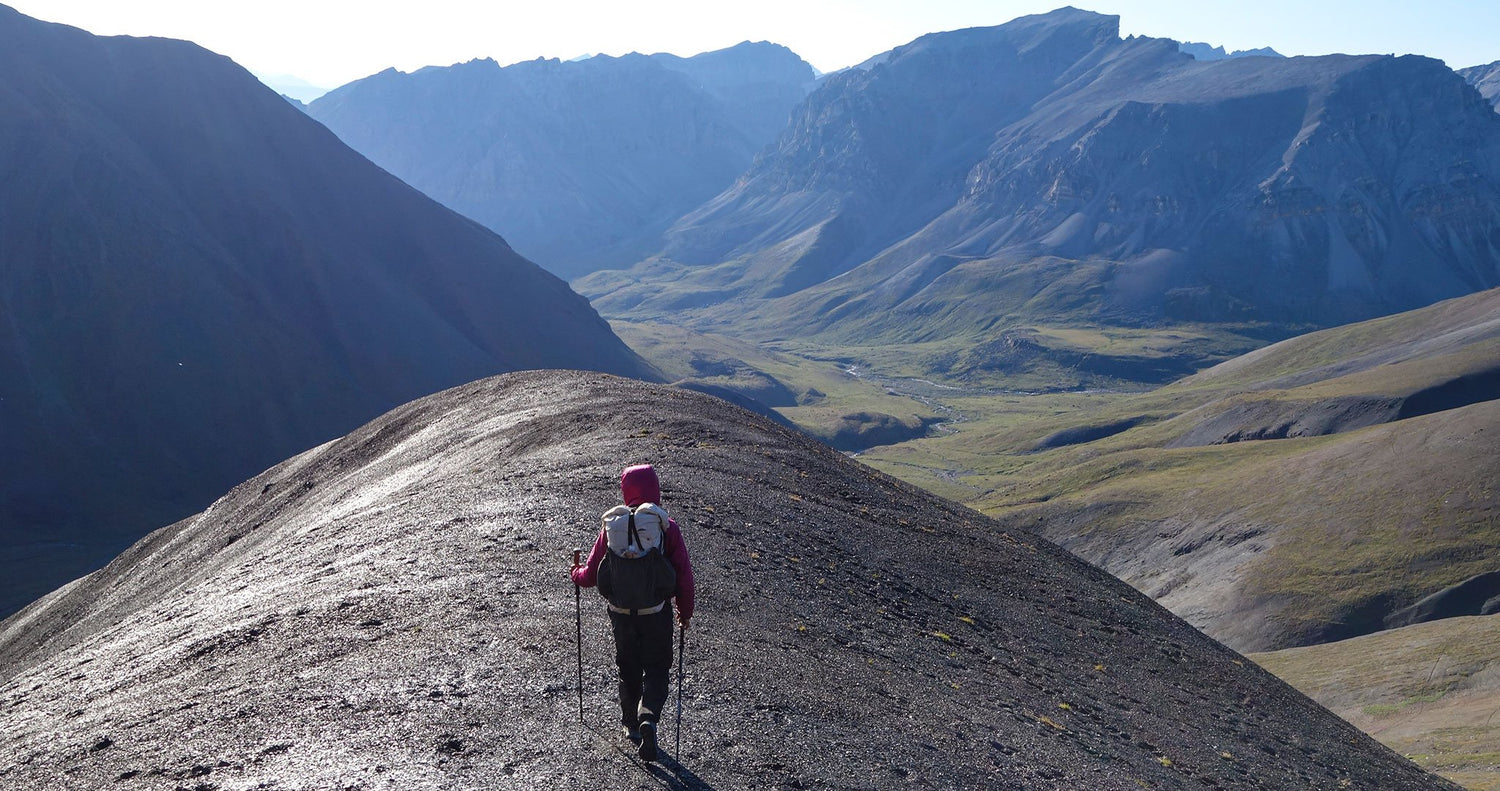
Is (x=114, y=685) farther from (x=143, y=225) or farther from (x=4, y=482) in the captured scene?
(x=143, y=225)

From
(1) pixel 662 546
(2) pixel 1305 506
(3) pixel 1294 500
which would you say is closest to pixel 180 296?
(3) pixel 1294 500

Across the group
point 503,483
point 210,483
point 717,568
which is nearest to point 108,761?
point 717,568

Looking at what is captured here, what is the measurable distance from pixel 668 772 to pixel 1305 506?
282 feet

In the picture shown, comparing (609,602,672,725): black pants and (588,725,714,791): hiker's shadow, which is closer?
(588,725,714,791): hiker's shadow

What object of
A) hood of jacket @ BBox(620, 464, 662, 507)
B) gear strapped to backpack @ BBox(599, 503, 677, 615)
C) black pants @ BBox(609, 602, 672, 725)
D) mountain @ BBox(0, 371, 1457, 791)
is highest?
hood of jacket @ BBox(620, 464, 662, 507)

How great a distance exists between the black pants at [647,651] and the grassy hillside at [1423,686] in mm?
39984

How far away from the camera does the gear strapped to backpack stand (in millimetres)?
13211

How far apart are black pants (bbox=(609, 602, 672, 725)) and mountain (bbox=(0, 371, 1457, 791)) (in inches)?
34.3

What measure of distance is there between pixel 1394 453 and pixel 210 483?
102219mm

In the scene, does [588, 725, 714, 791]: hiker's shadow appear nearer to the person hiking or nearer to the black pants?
the person hiking

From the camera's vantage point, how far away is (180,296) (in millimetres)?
109688

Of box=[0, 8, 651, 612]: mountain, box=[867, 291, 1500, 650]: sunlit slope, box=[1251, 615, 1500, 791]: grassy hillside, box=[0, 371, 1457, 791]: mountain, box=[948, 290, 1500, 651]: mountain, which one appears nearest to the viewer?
box=[0, 371, 1457, 791]: mountain

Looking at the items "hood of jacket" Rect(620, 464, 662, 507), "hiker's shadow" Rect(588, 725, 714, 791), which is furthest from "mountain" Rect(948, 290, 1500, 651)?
"hood of jacket" Rect(620, 464, 662, 507)

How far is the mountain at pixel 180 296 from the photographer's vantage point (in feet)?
308
